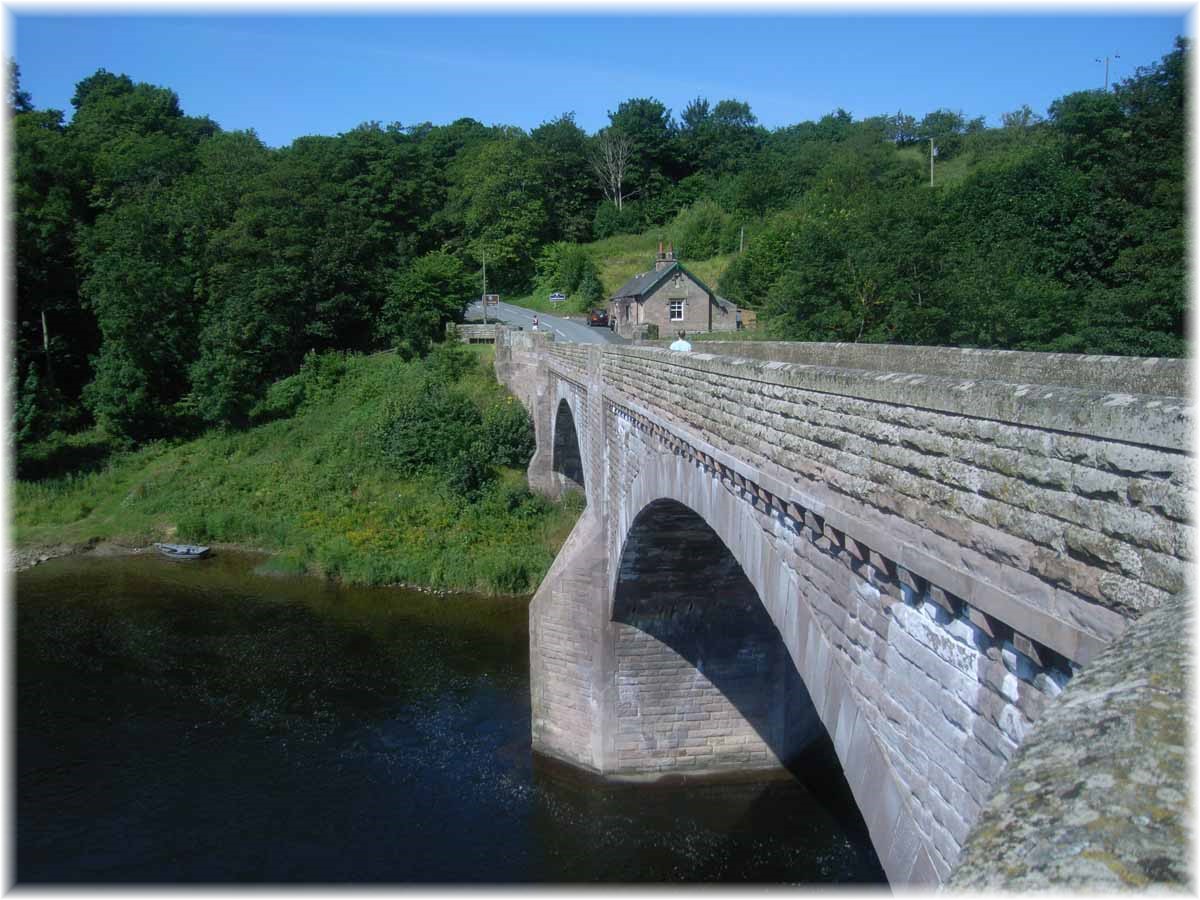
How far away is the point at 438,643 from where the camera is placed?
2120cm

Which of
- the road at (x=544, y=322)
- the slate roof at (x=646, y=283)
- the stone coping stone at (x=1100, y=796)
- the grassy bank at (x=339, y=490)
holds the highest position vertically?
the slate roof at (x=646, y=283)

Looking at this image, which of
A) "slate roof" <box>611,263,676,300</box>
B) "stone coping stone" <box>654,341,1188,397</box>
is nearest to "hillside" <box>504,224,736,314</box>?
"slate roof" <box>611,263,676,300</box>

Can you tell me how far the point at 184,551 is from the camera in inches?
1118

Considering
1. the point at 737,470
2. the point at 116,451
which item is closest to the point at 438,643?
the point at 737,470

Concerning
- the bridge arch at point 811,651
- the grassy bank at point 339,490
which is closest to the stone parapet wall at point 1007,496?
the bridge arch at point 811,651

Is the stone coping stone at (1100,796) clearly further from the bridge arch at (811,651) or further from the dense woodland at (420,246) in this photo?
the dense woodland at (420,246)

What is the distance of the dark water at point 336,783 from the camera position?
13.0m

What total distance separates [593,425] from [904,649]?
11.5 metres

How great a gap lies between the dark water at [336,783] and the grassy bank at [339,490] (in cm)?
500

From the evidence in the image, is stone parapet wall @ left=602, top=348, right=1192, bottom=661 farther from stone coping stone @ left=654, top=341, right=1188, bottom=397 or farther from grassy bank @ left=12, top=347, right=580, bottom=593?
grassy bank @ left=12, top=347, right=580, bottom=593

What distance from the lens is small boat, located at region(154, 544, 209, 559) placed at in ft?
93.1

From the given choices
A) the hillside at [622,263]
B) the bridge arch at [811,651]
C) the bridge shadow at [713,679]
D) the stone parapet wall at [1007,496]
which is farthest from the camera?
the hillside at [622,263]

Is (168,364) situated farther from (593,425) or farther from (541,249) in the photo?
(541,249)

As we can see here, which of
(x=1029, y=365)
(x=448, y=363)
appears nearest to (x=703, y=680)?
(x=1029, y=365)
